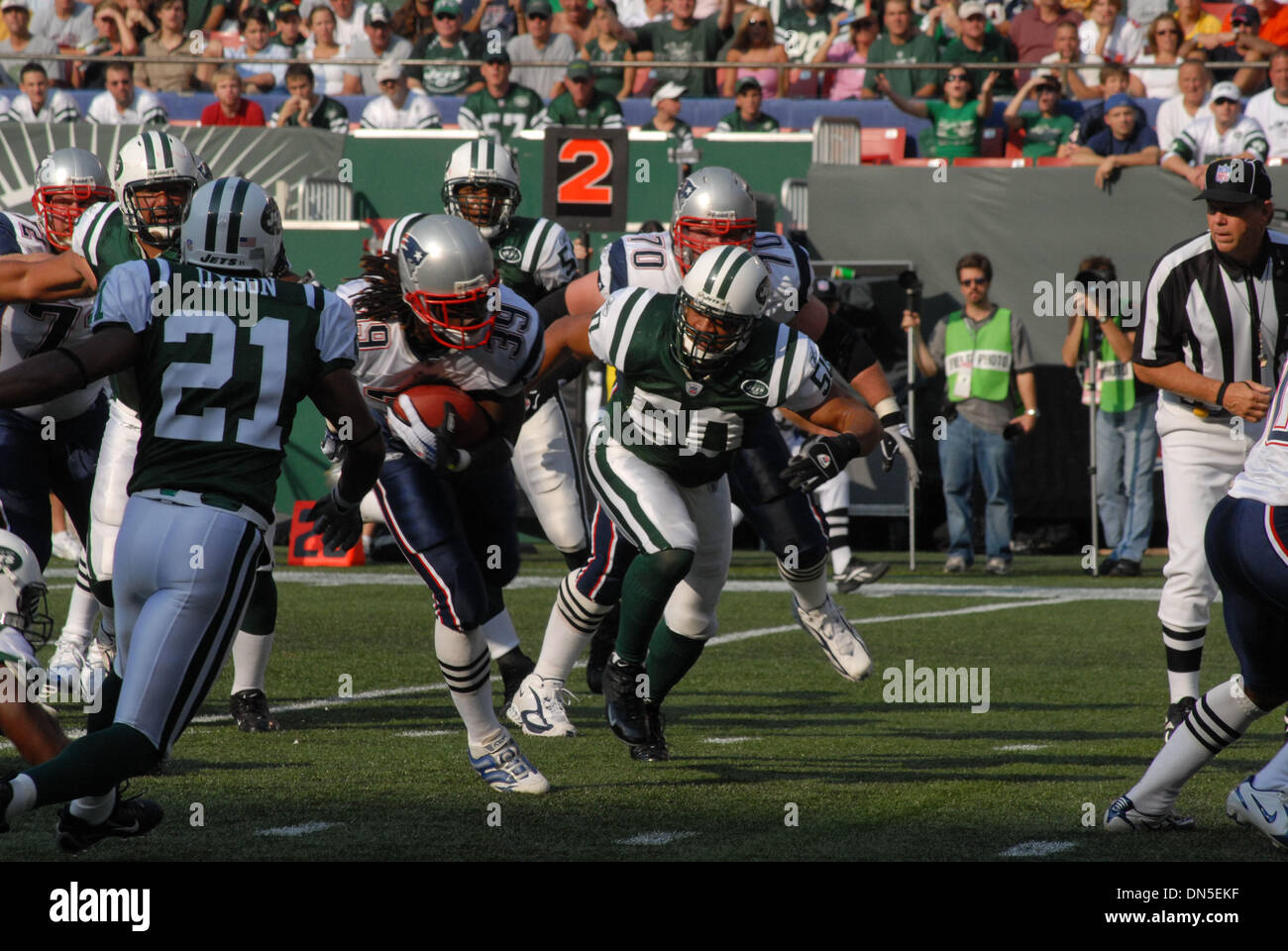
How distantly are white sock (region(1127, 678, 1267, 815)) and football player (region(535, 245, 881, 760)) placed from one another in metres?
1.24

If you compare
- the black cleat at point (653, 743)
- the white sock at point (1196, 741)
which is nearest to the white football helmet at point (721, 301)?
the black cleat at point (653, 743)

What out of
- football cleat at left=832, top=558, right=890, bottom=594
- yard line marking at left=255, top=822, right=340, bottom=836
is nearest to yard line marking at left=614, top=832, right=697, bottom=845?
yard line marking at left=255, top=822, right=340, bottom=836

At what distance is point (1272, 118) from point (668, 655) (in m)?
8.86

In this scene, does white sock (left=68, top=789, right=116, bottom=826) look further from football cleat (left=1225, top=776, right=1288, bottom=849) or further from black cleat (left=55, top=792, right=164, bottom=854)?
football cleat (left=1225, top=776, right=1288, bottom=849)

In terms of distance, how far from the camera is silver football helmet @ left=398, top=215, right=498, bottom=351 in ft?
16.7

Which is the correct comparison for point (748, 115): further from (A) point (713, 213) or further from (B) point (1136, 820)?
(B) point (1136, 820)

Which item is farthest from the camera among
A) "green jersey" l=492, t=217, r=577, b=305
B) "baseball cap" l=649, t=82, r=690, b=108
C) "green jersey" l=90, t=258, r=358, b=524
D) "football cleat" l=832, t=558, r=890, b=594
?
"baseball cap" l=649, t=82, r=690, b=108

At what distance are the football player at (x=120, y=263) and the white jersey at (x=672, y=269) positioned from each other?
1.30 m

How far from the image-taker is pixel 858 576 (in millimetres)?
10516

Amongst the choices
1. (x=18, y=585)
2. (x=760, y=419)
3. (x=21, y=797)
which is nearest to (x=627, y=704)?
(x=760, y=419)

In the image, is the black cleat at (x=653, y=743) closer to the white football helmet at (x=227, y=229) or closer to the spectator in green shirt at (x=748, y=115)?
the white football helmet at (x=227, y=229)

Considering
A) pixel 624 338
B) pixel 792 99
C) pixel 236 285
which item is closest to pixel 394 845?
pixel 236 285

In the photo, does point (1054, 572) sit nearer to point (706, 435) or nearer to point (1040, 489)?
point (1040, 489)

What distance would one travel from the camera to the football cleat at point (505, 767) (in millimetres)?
5016
